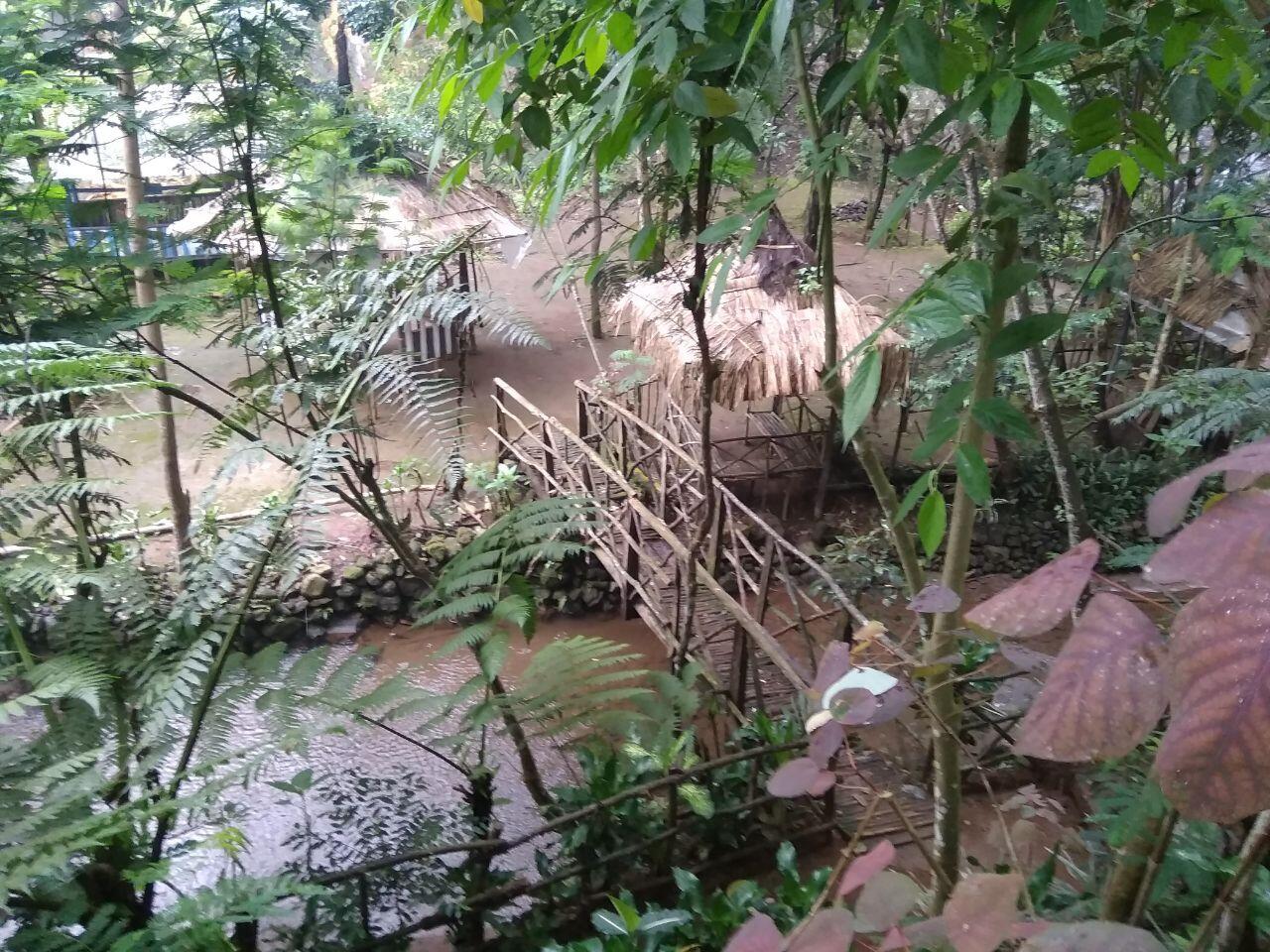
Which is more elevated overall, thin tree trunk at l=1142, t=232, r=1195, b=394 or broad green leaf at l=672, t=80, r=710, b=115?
broad green leaf at l=672, t=80, r=710, b=115

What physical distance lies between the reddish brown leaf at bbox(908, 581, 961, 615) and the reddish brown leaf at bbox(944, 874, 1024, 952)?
0.25m

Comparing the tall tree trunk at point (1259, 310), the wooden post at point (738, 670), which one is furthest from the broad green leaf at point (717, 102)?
the tall tree trunk at point (1259, 310)

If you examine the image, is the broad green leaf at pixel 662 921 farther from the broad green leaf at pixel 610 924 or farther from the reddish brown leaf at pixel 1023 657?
the reddish brown leaf at pixel 1023 657

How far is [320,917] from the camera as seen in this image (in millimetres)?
2016

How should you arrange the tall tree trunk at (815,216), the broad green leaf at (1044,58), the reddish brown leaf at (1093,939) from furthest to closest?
the tall tree trunk at (815,216), the broad green leaf at (1044,58), the reddish brown leaf at (1093,939)

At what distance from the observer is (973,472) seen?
2.70ft

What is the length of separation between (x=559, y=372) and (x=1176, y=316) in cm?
543

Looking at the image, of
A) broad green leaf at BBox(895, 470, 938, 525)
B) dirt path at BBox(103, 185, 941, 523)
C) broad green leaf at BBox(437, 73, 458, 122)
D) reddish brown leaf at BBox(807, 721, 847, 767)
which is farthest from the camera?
dirt path at BBox(103, 185, 941, 523)

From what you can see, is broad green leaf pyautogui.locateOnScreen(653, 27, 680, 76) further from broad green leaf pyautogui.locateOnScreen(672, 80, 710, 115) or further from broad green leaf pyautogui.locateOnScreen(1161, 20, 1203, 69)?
broad green leaf pyautogui.locateOnScreen(1161, 20, 1203, 69)

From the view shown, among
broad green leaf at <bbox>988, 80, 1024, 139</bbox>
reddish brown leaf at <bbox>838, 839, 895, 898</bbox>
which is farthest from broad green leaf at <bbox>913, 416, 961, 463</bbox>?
reddish brown leaf at <bbox>838, 839, 895, 898</bbox>

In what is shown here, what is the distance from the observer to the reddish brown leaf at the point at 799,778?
0.67 meters

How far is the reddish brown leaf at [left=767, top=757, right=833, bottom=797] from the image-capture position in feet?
2.21

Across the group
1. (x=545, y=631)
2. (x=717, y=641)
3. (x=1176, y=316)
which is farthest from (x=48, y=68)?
(x=1176, y=316)

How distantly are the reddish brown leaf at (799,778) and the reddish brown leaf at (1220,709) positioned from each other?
358 mm
